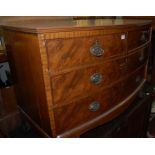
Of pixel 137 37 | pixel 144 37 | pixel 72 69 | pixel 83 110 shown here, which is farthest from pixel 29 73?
pixel 144 37

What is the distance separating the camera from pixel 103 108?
0.94m

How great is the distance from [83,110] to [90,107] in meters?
0.05

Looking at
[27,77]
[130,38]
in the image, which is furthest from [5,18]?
[130,38]

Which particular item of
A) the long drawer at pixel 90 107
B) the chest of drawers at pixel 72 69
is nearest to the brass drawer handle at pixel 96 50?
the chest of drawers at pixel 72 69

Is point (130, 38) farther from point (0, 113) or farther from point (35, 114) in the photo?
point (0, 113)

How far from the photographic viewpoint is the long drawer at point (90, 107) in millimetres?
786

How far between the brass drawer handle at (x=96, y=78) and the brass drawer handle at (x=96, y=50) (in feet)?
0.34

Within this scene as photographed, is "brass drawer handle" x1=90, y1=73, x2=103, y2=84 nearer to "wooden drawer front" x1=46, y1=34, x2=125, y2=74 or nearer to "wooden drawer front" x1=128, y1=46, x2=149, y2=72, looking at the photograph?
"wooden drawer front" x1=46, y1=34, x2=125, y2=74

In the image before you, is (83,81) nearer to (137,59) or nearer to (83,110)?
(83,110)

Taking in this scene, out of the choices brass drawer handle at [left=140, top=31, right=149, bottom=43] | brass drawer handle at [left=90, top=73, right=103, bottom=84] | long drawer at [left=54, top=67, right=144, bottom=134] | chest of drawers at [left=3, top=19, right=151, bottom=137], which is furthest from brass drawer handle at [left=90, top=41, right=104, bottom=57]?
brass drawer handle at [left=140, top=31, right=149, bottom=43]

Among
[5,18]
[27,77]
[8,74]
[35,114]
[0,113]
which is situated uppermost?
[5,18]

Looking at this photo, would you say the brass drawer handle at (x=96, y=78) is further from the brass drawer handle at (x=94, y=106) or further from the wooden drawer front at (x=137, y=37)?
the wooden drawer front at (x=137, y=37)

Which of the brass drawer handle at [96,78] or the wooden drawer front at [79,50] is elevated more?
the wooden drawer front at [79,50]
